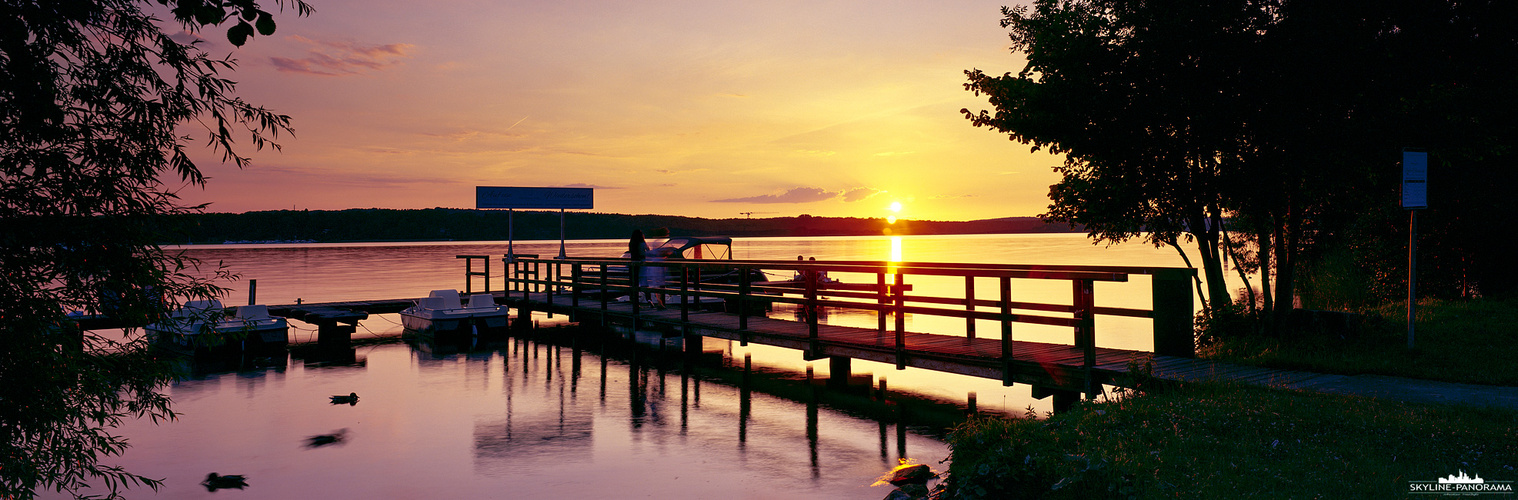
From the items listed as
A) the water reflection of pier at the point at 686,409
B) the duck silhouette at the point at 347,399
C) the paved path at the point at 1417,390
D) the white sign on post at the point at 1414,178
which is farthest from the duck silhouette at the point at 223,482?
the white sign on post at the point at 1414,178

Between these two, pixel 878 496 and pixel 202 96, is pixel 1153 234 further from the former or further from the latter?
pixel 202 96

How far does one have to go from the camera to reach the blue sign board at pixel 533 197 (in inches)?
1248

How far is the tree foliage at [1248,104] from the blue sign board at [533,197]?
21789 millimetres

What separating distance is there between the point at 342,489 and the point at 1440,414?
10.4 meters

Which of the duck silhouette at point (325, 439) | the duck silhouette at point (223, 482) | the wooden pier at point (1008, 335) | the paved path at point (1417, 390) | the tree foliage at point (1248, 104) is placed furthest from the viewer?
the tree foliage at point (1248, 104)

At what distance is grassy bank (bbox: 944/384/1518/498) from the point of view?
6016 millimetres

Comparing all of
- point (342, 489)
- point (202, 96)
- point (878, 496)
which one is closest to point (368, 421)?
point (342, 489)

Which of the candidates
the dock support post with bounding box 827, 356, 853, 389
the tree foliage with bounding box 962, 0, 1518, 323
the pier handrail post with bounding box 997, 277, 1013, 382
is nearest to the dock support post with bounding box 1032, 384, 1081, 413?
the pier handrail post with bounding box 997, 277, 1013, 382

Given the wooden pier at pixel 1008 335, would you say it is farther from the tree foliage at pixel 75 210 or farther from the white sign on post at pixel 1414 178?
the tree foliage at pixel 75 210

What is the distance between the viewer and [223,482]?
28.8 feet

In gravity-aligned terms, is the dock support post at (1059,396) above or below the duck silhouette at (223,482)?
above

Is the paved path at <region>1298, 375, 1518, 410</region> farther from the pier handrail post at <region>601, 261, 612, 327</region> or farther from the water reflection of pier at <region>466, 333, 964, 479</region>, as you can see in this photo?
the pier handrail post at <region>601, 261, 612, 327</region>

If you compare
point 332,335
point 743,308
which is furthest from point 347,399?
point 332,335

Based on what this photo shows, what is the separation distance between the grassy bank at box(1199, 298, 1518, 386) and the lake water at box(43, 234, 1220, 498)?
3044 mm
